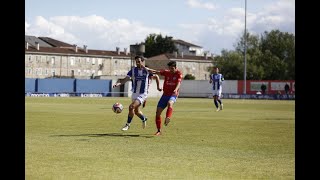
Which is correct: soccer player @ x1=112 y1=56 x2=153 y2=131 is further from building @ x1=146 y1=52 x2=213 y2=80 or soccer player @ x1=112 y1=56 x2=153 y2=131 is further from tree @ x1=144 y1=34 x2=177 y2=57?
tree @ x1=144 y1=34 x2=177 y2=57

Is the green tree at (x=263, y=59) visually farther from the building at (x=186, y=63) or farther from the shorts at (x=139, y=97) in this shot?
the shorts at (x=139, y=97)

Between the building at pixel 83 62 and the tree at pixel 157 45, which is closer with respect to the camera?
the building at pixel 83 62

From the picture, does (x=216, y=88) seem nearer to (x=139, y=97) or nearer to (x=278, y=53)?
(x=139, y=97)

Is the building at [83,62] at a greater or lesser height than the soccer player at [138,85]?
greater

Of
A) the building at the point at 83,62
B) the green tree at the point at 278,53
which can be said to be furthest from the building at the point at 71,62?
the green tree at the point at 278,53

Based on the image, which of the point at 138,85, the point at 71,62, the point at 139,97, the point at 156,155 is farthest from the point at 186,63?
the point at 156,155

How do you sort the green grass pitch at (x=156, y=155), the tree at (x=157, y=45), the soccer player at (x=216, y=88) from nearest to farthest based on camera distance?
the green grass pitch at (x=156, y=155)
the soccer player at (x=216, y=88)
the tree at (x=157, y=45)

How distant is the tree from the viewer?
153 m

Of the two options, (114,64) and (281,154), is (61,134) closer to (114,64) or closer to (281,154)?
(281,154)

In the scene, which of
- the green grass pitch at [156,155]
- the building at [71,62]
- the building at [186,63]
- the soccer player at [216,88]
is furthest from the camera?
the building at [186,63]

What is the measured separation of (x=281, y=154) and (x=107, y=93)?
7437 cm

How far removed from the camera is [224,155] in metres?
12.0

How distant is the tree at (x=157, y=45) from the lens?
6038 inches
